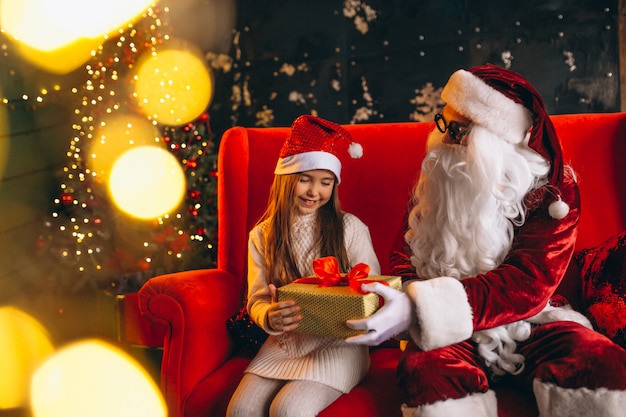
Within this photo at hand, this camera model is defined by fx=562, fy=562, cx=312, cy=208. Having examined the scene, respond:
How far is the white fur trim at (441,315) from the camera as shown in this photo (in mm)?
1462

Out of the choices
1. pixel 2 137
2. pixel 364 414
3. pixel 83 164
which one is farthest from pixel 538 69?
pixel 2 137

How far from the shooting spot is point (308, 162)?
189 cm

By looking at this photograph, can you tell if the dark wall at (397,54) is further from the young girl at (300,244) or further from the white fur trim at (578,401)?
the white fur trim at (578,401)

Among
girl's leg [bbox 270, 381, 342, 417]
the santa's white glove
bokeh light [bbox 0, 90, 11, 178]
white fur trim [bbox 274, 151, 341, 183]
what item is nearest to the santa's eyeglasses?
white fur trim [bbox 274, 151, 341, 183]

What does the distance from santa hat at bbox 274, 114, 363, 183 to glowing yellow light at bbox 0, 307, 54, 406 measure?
224 centimetres

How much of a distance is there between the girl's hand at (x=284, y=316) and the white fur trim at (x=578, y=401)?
0.65 m

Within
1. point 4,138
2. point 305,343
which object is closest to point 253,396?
point 305,343

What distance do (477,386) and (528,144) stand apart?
2.28 feet

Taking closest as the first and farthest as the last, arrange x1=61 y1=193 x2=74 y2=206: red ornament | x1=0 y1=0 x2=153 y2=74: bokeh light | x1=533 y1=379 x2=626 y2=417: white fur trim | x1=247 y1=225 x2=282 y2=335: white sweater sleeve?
x1=533 y1=379 x2=626 y2=417: white fur trim, x1=247 y1=225 x2=282 y2=335: white sweater sleeve, x1=61 y1=193 x2=74 y2=206: red ornament, x1=0 y1=0 x2=153 y2=74: bokeh light

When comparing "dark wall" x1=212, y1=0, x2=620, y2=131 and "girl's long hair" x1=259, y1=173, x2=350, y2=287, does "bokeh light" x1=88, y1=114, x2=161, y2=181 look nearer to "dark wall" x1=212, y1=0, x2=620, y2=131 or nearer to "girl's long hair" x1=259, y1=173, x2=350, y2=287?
"dark wall" x1=212, y1=0, x2=620, y2=131

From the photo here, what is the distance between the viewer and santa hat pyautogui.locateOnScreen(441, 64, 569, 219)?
1.59 meters

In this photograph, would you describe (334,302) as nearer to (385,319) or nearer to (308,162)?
(385,319)

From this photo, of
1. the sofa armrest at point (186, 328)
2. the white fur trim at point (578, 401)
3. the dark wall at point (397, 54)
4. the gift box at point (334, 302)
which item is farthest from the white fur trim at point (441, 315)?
the dark wall at point (397, 54)

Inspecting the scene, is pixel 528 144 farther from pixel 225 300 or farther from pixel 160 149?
pixel 160 149
